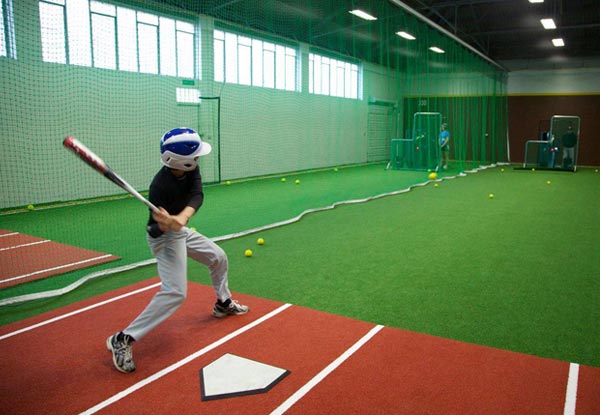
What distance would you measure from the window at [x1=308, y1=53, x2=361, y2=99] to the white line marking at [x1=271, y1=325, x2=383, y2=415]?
1248 centimetres

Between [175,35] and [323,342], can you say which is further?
[175,35]

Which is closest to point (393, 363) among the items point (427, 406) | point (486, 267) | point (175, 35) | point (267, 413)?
point (427, 406)

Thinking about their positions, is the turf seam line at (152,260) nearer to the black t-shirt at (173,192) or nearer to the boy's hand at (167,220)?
the black t-shirt at (173,192)

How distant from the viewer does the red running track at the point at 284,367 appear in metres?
2.49

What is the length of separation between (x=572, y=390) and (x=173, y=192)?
2524 millimetres

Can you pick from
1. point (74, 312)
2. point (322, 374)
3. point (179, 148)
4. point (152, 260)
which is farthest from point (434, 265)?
point (74, 312)

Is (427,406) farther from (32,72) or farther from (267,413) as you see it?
(32,72)

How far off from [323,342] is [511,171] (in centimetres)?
1526

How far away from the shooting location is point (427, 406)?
2477mm

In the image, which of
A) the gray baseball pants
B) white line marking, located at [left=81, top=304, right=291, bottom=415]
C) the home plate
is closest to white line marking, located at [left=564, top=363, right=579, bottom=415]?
the home plate

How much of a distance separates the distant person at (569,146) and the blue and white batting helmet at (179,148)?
16.3 metres

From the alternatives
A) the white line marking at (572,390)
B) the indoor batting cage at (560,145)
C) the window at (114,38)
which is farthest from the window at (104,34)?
the indoor batting cage at (560,145)

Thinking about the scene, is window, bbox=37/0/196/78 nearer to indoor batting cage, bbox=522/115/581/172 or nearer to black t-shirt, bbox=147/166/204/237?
black t-shirt, bbox=147/166/204/237

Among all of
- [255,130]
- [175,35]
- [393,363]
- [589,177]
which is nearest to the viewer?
[393,363]
